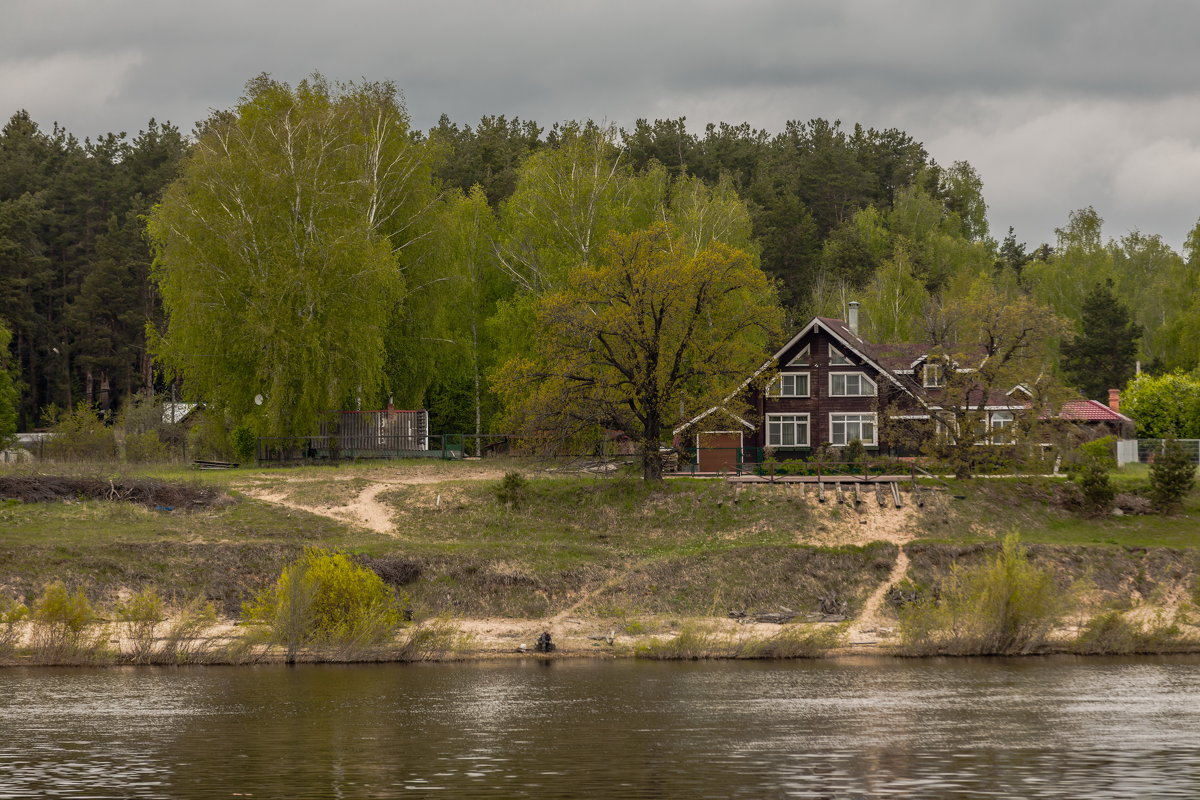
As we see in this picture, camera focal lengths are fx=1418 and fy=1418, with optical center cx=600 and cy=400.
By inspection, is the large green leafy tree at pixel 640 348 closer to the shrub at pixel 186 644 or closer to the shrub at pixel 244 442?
the shrub at pixel 244 442

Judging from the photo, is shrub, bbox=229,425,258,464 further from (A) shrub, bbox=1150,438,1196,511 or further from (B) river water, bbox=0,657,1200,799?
(A) shrub, bbox=1150,438,1196,511

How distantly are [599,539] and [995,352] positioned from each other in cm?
2219

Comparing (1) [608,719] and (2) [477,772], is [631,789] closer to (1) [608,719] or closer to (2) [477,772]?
(2) [477,772]

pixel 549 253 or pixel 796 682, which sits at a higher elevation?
pixel 549 253

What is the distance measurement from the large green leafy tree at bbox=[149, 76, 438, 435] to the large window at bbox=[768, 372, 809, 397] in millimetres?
21223

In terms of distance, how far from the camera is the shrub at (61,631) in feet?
137

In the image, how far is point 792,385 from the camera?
251 feet

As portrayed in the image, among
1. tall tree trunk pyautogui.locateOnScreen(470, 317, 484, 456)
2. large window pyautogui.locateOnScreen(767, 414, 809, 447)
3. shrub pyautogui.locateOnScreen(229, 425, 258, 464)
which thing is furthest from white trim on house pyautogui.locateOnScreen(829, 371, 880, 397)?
shrub pyautogui.locateOnScreen(229, 425, 258, 464)

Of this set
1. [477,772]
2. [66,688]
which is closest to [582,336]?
[66,688]

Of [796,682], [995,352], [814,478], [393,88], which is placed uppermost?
[393,88]

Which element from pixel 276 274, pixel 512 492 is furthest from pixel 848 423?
pixel 276 274

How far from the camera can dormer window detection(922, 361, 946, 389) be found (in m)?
69.0

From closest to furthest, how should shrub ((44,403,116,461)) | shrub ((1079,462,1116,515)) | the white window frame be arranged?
shrub ((1079,462,1116,515)) < the white window frame < shrub ((44,403,116,461))

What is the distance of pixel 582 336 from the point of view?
204 feet
